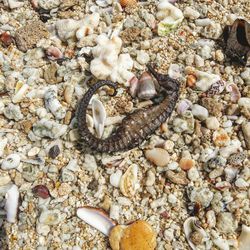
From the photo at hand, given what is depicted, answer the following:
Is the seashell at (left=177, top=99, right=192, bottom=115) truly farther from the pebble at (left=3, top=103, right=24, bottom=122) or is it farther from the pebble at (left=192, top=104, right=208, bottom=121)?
the pebble at (left=3, top=103, right=24, bottom=122)

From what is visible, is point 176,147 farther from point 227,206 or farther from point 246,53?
point 246,53

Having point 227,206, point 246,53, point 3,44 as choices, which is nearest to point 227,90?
point 246,53

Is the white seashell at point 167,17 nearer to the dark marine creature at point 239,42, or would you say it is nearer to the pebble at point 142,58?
the pebble at point 142,58

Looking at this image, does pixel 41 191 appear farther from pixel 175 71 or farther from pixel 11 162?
pixel 175 71

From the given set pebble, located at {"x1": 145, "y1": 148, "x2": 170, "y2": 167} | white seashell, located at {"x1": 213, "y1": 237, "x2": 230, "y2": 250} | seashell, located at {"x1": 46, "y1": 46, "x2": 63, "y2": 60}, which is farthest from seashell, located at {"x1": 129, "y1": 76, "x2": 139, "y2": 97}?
white seashell, located at {"x1": 213, "y1": 237, "x2": 230, "y2": 250}

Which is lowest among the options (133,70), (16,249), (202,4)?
(16,249)

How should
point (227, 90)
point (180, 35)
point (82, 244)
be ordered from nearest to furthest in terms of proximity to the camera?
point (82, 244) → point (227, 90) → point (180, 35)

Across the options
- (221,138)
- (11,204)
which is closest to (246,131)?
(221,138)
